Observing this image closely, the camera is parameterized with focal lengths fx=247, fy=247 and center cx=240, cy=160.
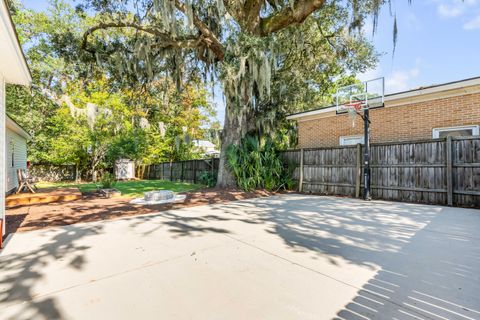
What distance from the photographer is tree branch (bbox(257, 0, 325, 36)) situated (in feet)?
23.7

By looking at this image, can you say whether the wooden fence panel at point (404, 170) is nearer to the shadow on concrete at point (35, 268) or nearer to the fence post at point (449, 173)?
the fence post at point (449, 173)

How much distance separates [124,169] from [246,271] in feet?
53.3

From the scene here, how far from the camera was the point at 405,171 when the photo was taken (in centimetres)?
629

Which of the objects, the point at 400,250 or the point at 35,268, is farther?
the point at 400,250

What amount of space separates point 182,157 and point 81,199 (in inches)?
384

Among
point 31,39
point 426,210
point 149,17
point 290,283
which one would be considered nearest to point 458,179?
point 426,210

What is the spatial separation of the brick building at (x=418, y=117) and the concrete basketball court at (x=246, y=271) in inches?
157

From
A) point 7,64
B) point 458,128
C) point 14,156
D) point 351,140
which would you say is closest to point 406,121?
point 458,128

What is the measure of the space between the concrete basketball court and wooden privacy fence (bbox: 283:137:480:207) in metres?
1.70

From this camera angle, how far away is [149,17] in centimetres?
859

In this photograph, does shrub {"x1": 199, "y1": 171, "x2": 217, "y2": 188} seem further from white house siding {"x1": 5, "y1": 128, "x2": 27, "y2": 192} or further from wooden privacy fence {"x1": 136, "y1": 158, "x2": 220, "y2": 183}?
white house siding {"x1": 5, "y1": 128, "x2": 27, "y2": 192}

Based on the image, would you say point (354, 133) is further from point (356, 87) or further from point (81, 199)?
point (81, 199)

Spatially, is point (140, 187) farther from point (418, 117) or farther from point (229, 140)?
point (418, 117)

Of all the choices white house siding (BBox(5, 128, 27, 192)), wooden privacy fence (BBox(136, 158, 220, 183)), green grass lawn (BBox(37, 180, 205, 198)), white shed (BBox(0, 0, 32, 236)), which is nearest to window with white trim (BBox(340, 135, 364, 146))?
wooden privacy fence (BBox(136, 158, 220, 183))
